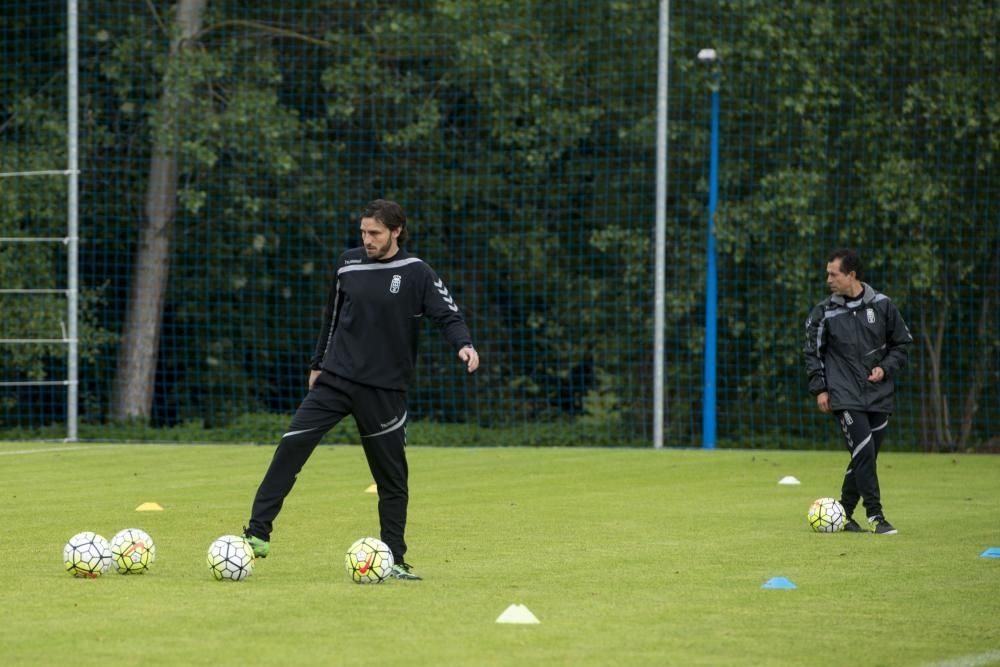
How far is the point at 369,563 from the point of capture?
845cm

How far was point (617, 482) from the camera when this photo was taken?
15711 millimetres

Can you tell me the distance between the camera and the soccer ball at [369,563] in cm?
845

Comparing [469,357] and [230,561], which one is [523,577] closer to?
[469,357]

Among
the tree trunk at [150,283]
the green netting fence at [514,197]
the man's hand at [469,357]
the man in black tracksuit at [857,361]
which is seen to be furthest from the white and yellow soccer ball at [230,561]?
the tree trunk at [150,283]

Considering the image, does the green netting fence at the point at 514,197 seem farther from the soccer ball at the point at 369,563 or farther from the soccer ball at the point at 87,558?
the soccer ball at the point at 369,563

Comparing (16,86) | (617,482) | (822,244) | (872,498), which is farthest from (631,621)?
(16,86)

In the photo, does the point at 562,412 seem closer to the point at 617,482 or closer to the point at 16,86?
the point at 617,482

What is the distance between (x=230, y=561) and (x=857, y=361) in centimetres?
489

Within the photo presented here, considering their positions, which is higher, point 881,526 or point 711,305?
point 711,305

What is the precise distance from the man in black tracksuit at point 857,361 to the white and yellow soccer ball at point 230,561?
4.50 m

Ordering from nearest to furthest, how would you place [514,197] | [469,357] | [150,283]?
1. [469,357]
2. [514,197]
3. [150,283]

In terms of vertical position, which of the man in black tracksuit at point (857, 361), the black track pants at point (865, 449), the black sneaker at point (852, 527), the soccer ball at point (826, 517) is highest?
the man in black tracksuit at point (857, 361)

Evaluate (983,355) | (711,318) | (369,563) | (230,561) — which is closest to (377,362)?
(369,563)

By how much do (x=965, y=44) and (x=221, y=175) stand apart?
10.5 metres
